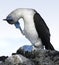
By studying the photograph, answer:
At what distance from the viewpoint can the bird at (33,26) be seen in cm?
998

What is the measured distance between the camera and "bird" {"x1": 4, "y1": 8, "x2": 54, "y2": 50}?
9.98 metres

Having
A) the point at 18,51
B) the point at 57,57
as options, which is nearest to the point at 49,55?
the point at 57,57

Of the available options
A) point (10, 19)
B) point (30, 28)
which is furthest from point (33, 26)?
point (10, 19)

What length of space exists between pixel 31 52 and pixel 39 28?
58.8 inches

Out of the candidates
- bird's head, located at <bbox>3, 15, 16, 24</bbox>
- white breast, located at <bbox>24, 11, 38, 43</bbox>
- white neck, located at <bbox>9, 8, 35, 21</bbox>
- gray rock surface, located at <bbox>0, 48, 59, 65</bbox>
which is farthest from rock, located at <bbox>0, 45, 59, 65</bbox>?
bird's head, located at <bbox>3, 15, 16, 24</bbox>

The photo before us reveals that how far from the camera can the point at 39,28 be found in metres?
10.4

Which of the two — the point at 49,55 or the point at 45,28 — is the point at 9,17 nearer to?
the point at 45,28

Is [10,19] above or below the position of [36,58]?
above

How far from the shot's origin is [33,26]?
33.3 ft

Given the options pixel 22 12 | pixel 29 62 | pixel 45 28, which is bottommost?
pixel 29 62

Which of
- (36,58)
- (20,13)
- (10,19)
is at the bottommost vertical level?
(36,58)

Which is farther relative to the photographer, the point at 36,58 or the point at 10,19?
the point at 10,19

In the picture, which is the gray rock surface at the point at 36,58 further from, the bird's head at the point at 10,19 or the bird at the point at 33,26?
the bird's head at the point at 10,19

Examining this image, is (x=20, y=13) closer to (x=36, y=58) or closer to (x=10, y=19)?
(x=10, y=19)
